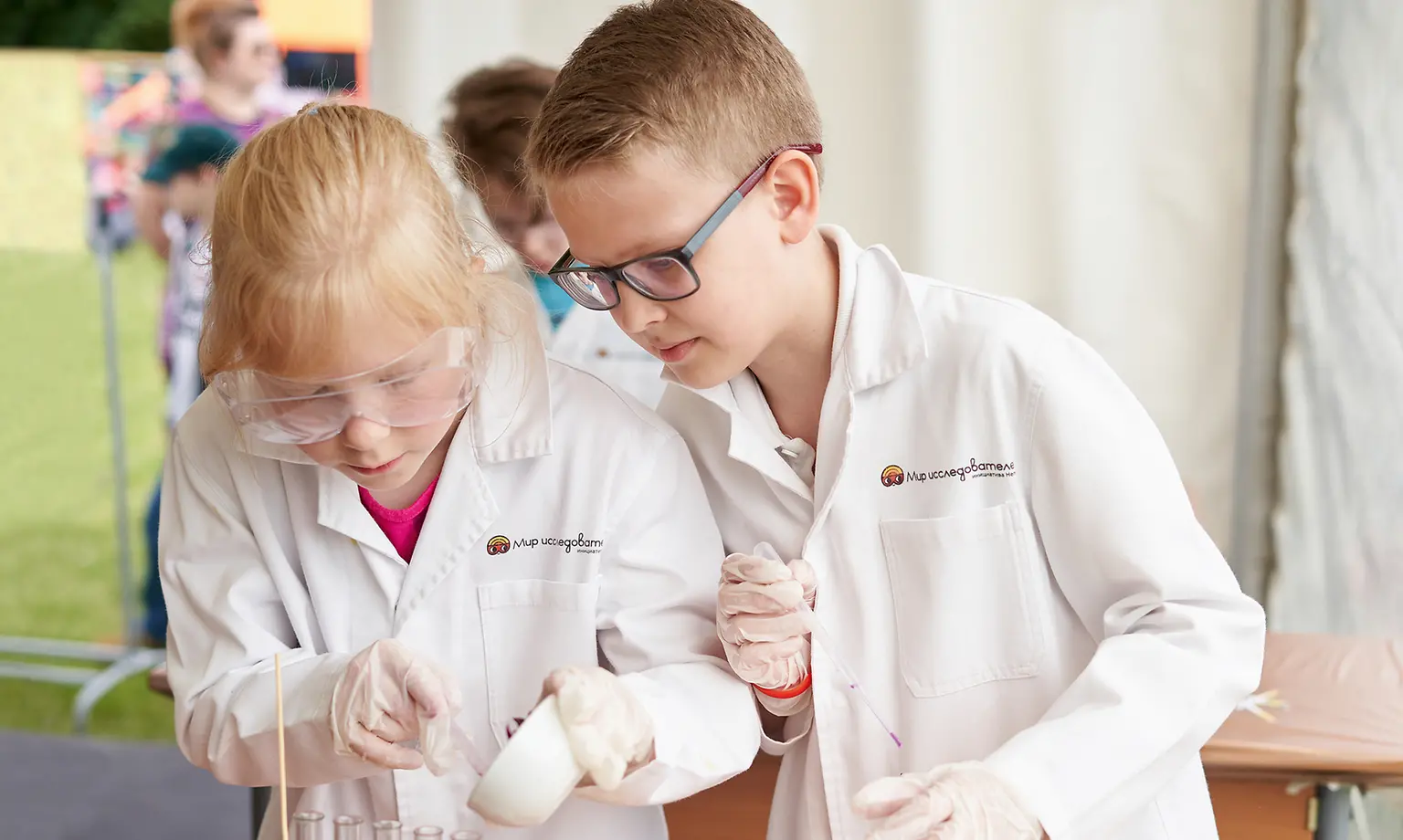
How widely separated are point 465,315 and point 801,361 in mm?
467

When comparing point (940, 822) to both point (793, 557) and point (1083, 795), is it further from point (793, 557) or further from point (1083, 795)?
point (793, 557)

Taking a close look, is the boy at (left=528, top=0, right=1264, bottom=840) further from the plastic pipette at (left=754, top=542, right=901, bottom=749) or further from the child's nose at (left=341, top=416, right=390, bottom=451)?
the child's nose at (left=341, top=416, right=390, bottom=451)

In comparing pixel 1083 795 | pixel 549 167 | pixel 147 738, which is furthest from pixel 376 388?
pixel 147 738

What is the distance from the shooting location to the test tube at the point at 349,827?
1.34m

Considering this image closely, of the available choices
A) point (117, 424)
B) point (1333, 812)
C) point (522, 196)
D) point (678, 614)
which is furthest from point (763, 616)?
point (117, 424)

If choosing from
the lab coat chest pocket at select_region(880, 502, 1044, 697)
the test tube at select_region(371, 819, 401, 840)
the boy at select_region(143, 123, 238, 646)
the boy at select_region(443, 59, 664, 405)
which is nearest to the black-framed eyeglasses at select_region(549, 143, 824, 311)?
the lab coat chest pocket at select_region(880, 502, 1044, 697)

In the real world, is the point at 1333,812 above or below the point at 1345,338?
below

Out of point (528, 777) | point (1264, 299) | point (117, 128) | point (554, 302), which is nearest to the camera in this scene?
point (528, 777)

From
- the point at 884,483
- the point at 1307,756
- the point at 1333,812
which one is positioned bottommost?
the point at 1333,812

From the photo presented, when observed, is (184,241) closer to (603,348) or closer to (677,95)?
(603,348)

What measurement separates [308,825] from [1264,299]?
3027mm

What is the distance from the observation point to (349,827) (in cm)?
137

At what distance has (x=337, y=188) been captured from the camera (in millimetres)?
1289

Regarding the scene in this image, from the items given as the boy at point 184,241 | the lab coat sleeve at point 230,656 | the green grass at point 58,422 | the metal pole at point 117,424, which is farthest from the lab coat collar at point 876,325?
the green grass at point 58,422
